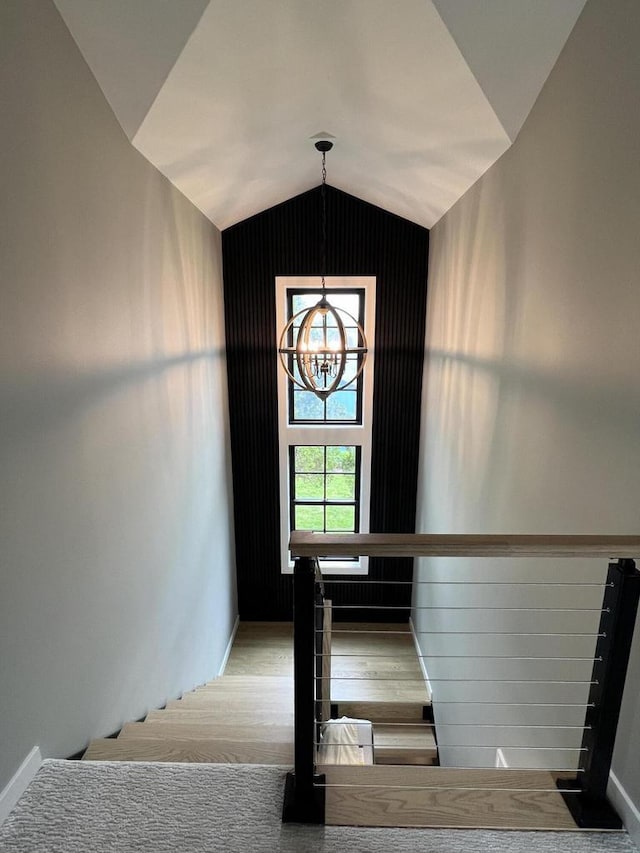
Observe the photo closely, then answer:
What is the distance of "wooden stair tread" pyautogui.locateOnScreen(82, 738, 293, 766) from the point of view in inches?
77.4

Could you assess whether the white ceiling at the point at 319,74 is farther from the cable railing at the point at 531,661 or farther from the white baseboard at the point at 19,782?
the white baseboard at the point at 19,782

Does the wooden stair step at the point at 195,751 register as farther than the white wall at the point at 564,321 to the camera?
Yes

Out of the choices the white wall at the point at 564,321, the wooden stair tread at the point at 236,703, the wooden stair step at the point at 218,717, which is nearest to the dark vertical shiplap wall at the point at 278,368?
the white wall at the point at 564,321

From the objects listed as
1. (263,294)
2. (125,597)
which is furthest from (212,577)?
(263,294)

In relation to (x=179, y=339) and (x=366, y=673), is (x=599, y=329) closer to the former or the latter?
(x=179, y=339)

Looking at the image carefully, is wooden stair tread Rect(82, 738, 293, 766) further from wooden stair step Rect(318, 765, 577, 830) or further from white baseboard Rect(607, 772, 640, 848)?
white baseboard Rect(607, 772, 640, 848)

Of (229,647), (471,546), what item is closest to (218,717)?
(471,546)

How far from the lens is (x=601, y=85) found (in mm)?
1798

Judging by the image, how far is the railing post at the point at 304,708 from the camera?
147cm

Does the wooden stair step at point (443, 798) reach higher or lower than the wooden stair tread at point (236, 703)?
higher

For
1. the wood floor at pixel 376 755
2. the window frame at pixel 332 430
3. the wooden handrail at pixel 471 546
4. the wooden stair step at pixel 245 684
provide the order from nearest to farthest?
the wooden handrail at pixel 471 546
the wood floor at pixel 376 755
the wooden stair step at pixel 245 684
the window frame at pixel 332 430

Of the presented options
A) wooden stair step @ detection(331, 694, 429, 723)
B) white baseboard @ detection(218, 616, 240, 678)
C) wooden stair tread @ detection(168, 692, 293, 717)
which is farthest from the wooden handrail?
white baseboard @ detection(218, 616, 240, 678)

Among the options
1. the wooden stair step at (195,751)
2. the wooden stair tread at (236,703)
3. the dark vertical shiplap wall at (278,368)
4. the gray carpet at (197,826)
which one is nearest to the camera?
the gray carpet at (197,826)

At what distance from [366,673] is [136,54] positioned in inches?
199
